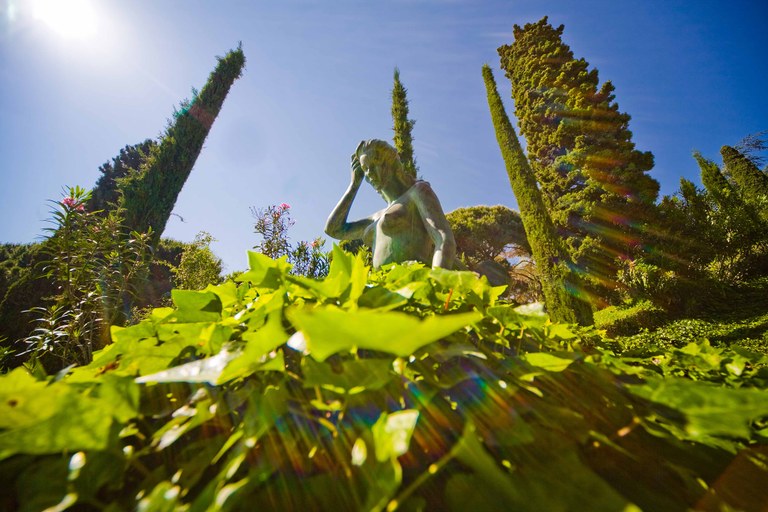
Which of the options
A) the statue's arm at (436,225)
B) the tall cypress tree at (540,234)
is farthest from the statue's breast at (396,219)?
the tall cypress tree at (540,234)

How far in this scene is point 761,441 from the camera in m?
0.47

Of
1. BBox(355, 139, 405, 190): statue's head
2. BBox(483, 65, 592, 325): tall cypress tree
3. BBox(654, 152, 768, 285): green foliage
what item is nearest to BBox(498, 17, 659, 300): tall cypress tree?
BBox(654, 152, 768, 285): green foliage

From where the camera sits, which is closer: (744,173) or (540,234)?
(540,234)

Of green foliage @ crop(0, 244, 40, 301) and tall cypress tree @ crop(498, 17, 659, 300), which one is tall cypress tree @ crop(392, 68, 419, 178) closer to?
tall cypress tree @ crop(498, 17, 659, 300)

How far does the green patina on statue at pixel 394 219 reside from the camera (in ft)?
9.74

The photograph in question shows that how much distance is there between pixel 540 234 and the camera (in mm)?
12945

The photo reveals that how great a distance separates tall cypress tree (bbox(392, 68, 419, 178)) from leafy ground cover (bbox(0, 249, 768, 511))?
50.8 ft

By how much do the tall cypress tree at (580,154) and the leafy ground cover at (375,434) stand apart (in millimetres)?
17571

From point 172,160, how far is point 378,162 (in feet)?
48.3

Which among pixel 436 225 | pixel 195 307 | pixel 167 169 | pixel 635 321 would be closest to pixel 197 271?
pixel 167 169

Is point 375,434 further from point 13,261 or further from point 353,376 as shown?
point 13,261

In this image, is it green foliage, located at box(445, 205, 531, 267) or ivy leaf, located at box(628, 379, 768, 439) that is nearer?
ivy leaf, located at box(628, 379, 768, 439)

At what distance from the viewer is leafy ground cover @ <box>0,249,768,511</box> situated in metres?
0.29

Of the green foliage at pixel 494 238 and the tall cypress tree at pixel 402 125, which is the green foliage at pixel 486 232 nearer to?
the green foliage at pixel 494 238
